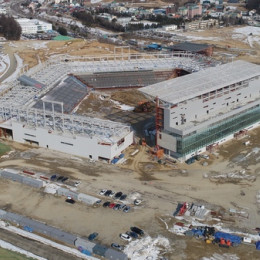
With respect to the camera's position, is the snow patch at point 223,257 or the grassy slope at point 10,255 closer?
the snow patch at point 223,257

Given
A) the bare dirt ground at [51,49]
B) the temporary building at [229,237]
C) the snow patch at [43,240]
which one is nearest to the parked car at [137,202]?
the temporary building at [229,237]

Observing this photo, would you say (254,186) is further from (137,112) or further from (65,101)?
(65,101)

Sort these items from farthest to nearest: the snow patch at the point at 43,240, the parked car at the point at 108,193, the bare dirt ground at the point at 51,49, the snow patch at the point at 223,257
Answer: the bare dirt ground at the point at 51,49
the parked car at the point at 108,193
the snow patch at the point at 43,240
the snow patch at the point at 223,257

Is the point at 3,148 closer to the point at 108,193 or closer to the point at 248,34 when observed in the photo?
the point at 108,193

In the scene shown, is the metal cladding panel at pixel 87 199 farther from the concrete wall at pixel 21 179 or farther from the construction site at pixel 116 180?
the concrete wall at pixel 21 179

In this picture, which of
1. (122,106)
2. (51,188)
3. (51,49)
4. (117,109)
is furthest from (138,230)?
(51,49)

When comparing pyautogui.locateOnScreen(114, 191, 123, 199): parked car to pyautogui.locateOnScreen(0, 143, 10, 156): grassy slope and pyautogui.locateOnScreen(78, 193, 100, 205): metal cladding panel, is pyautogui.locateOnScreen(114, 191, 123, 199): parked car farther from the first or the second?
pyautogui.locateOnScreen(0, 143, 10, 156): grassy slope

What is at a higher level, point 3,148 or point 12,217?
point 12,217
